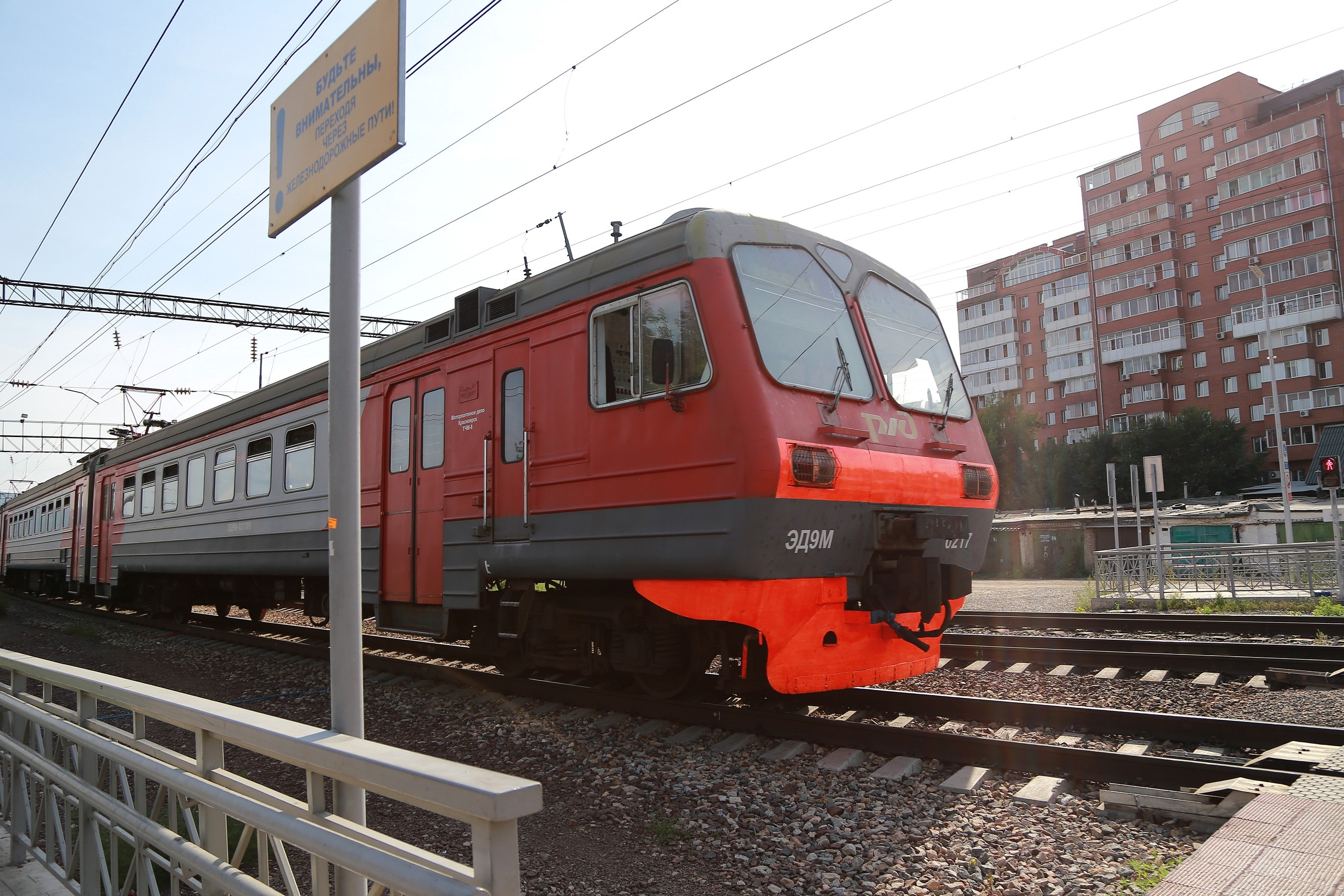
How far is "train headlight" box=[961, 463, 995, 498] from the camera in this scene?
6.75 meters

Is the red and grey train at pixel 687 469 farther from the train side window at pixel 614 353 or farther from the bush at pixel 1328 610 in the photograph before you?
the bush at pixel 1328 610

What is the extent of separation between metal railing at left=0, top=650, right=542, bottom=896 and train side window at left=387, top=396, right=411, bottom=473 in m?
4.02

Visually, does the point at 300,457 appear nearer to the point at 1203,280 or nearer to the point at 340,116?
the point at 340,116

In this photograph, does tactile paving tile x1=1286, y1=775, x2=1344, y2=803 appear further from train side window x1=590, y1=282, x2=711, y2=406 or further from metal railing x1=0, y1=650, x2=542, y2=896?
metal railing x1=0, y1=650, x2=542, y2=896

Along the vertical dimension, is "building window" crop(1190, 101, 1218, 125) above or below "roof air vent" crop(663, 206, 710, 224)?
above

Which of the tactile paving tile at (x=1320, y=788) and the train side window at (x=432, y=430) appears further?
the train side window at (x=432, y=430)

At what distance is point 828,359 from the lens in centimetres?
597

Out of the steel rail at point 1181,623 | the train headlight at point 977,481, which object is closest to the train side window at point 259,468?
the train headlight at point 977,481

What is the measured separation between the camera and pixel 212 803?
251cm

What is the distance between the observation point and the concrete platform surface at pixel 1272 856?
2973 millimetres

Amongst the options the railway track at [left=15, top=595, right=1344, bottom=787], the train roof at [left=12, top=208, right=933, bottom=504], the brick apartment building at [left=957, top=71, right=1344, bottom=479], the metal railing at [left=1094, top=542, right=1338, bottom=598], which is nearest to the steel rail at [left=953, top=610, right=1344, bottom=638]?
the metal railing at [left=1094, top=542, right=1338, bottom=598]

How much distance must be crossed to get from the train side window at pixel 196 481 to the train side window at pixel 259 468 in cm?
193

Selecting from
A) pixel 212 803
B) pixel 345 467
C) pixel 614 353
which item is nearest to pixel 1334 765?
pixel 614 353

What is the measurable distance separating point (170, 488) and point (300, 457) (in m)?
5.70
